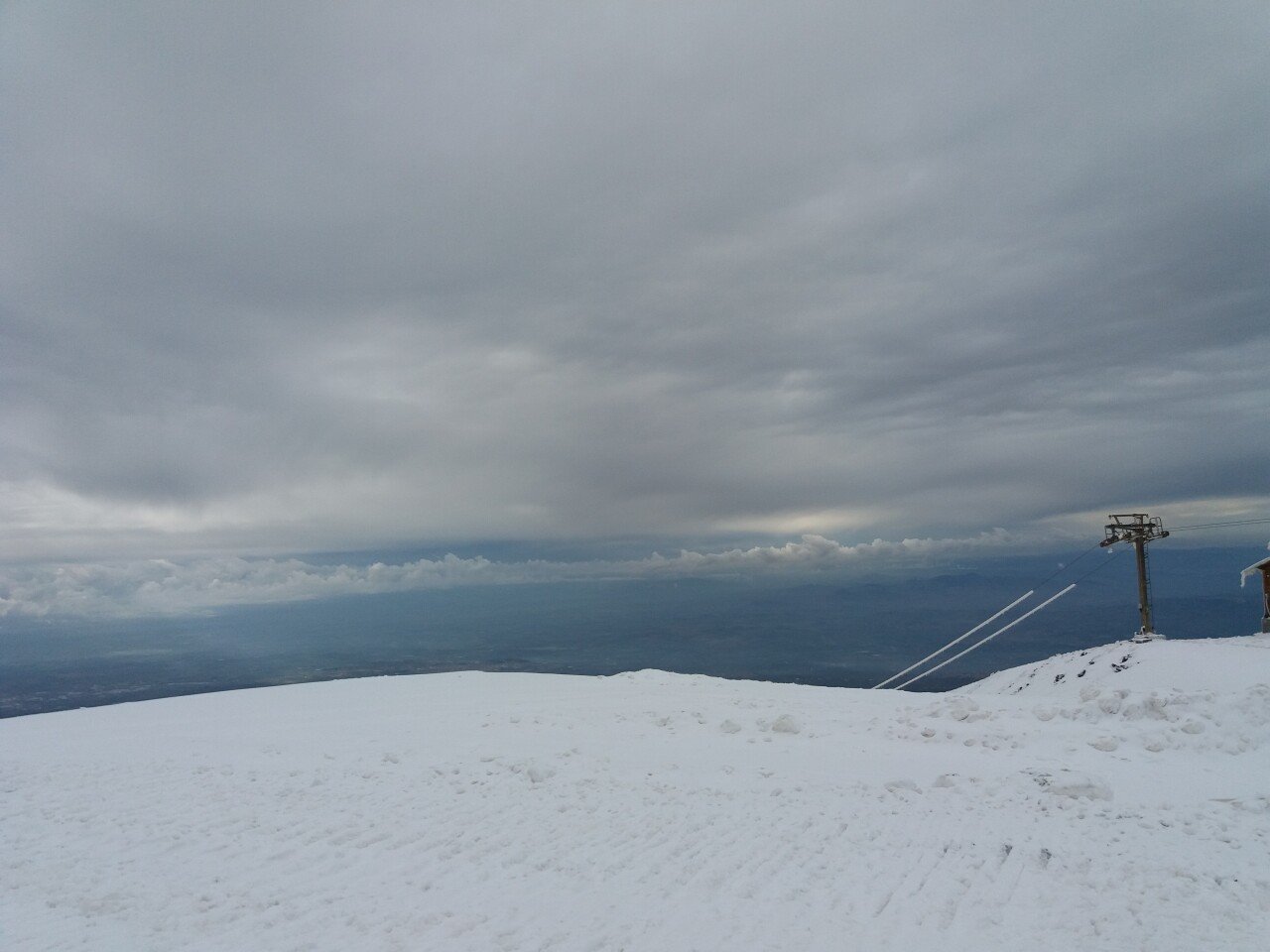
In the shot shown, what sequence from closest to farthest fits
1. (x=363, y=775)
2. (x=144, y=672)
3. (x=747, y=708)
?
(x=363, y=775) < (x=747, y=708) < (x=144, y=672)

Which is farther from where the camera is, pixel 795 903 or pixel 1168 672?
pixel 1168 672

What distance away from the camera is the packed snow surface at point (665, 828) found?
625 cm

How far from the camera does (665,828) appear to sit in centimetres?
874

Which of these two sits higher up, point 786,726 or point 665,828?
point 665,828

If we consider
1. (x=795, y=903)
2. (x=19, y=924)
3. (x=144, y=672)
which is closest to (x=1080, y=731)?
(x=795, y=903)

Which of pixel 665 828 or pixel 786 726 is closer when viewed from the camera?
pixel 665 828

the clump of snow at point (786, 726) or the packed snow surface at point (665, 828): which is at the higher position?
the packed snow surface at point (665, 828)

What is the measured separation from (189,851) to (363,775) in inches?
126

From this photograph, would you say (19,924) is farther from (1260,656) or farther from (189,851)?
(1260,656)

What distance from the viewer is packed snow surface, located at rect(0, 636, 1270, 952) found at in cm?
625

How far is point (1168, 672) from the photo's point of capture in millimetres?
16969

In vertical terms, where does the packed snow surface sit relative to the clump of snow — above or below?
above

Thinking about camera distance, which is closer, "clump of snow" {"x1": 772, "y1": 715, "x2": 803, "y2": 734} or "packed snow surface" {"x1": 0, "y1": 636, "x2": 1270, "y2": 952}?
"packed snow surface" {"x1": 0, "y1": 636, "x2": 1270, "y2": 952}

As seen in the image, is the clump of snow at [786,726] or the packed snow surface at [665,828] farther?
the clump of snow at [786,726]
